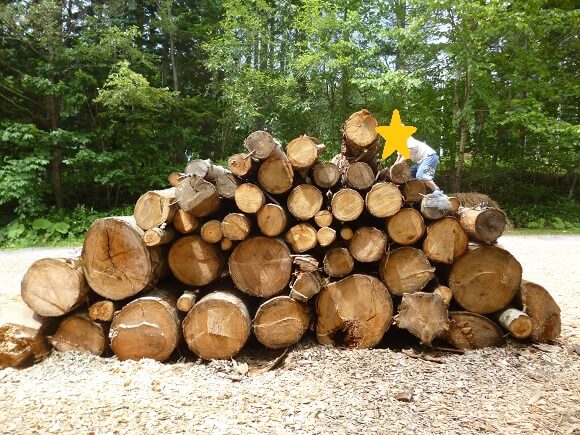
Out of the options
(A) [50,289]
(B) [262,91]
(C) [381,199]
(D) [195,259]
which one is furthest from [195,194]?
(B) [262,91]

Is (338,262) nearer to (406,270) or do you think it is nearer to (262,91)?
(406,270)

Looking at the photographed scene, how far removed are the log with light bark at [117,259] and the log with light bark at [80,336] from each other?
269 millimetres

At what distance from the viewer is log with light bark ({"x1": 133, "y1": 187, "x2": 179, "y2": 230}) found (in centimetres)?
275

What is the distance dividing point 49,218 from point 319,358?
964cm

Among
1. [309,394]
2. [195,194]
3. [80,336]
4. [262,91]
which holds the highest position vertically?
[262,91]

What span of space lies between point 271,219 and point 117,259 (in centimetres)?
122

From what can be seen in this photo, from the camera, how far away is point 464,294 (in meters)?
2.92

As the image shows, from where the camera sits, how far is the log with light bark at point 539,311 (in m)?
2.92

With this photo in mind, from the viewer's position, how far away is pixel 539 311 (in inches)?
115

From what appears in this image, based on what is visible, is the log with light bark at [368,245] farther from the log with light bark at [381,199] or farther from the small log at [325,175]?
the small log at [325,175]

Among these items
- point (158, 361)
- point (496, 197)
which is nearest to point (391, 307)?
point (158, 361)

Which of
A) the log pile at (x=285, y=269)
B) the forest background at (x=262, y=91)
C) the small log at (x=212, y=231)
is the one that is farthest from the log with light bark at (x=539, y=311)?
the forest background at (x=262, y=91)

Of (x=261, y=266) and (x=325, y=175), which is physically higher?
(x=325, y=175)

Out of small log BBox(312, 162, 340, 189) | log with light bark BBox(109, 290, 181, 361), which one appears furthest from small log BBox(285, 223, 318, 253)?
log with light bark BBox(109, 290, 181, 361)
